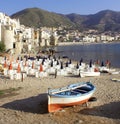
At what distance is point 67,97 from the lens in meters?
16.6

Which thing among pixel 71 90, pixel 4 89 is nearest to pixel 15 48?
pixel 4 89

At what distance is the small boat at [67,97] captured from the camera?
54.0ft

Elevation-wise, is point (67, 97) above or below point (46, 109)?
above

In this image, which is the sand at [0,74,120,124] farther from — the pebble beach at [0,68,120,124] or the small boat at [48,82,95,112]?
the small boat at [48,82,95,112]

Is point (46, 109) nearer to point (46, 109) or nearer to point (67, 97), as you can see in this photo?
point (46, 109)

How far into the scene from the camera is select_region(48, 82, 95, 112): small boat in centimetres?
1647

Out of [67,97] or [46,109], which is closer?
[67,97]

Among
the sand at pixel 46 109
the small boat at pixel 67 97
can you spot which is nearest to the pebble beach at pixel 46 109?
the sand at pixel 46 109

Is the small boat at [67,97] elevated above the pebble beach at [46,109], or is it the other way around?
the small boat at [67,97]

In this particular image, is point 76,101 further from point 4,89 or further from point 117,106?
point 4,89

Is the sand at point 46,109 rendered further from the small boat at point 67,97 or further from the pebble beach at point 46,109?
the small boat at point 67,97

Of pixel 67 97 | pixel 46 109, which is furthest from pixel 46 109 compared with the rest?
pixel 67 97

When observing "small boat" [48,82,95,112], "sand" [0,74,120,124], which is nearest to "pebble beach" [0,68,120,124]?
"sand" [0,74,120,124]

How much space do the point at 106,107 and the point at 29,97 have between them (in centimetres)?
487
